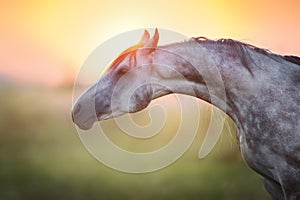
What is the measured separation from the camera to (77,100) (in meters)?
4.32

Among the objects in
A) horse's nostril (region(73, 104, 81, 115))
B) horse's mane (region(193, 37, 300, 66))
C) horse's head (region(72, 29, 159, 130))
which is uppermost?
horse's mane (region(193, 37, 300, 66))

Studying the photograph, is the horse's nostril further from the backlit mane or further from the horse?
the backlit mane

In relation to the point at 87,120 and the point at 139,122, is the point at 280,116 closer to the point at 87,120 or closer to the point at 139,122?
the point at 139,122

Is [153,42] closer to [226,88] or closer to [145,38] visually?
[145,38]

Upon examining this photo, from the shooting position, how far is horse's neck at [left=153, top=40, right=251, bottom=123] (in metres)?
4.26

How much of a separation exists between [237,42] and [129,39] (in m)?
0.91

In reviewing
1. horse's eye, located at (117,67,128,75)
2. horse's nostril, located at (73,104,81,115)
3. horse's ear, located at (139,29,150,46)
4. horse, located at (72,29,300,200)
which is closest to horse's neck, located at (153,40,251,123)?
horse, located at (72,29,300,200)

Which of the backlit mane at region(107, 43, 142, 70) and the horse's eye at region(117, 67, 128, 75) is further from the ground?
the backlit mane at region(107, 43, 142, 70)

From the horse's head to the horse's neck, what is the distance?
92 mm

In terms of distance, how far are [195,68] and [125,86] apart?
0.54m

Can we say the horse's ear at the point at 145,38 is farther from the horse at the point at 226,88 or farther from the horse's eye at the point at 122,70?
the horse's eye at the point at 122,70

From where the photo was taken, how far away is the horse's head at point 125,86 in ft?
13.8

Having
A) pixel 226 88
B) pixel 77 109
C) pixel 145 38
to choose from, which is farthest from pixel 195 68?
pixel 77 109

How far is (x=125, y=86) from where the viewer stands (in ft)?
13.9
